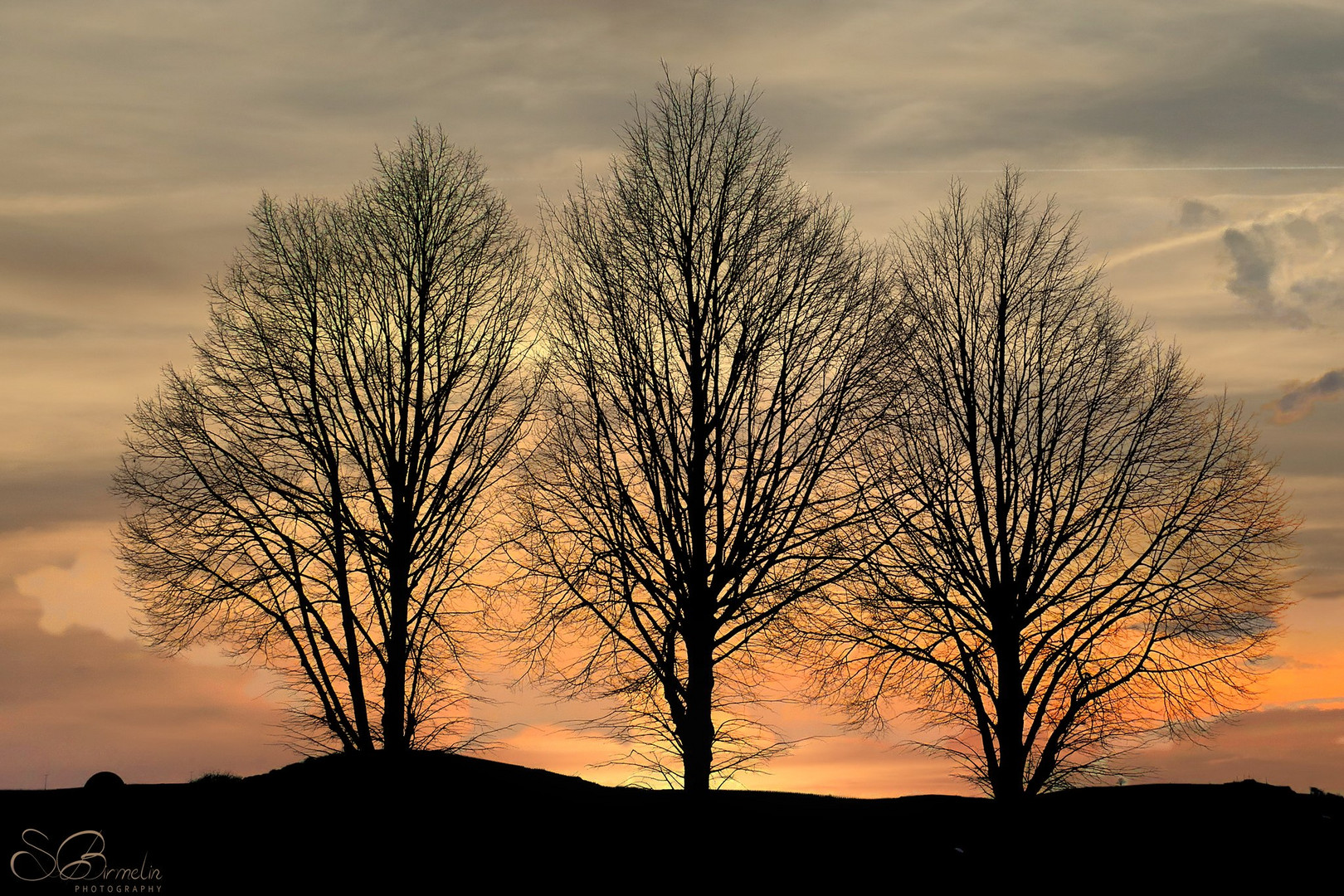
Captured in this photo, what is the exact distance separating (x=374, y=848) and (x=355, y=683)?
8251mm

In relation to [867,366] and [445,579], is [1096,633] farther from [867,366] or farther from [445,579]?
[445,579]

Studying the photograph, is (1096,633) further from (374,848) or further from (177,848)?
(177,848)

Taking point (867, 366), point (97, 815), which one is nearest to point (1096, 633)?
point (867, 366)

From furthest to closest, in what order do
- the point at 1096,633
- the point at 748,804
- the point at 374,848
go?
the point at 1096,633, the point at 748,804, the point at 374,848

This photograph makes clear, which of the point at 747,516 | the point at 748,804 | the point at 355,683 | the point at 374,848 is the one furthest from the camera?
the point at 355,683

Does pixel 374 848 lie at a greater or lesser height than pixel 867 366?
lesser

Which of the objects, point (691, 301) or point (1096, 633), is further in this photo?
point (1096, 633)

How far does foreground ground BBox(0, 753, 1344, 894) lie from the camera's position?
15.7 m

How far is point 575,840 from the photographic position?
1683 centimetres

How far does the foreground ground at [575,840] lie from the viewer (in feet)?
51.4

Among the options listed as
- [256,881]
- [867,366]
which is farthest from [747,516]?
[256,881]

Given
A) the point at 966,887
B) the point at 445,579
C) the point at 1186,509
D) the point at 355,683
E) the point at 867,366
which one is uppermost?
the point at 867,366

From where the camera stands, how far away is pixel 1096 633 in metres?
26.4

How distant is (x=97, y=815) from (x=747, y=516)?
1218 centimetres
